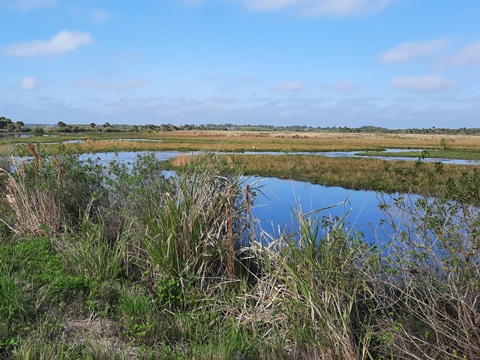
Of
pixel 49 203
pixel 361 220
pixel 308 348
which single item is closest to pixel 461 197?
pixel 308 348

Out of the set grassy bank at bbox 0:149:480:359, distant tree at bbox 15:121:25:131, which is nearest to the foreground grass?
grassy bank at bbox 0:149:480:359

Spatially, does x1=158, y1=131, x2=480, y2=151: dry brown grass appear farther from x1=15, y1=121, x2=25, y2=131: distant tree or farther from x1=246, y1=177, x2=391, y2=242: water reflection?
x1=15, y1=121, x2=25, y2=131: distant tree

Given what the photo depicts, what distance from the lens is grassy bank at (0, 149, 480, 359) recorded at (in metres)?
4.16

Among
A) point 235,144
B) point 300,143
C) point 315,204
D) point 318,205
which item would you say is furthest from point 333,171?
point 300,143

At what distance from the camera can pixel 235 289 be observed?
5.86 metres

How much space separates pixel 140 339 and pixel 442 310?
3.35 metres

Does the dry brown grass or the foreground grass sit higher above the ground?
the dry brown grass

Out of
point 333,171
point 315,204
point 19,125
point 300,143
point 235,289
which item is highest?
point 19,125

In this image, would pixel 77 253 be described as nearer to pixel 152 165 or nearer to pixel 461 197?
pixel 152 165

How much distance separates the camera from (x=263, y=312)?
16.7 feet

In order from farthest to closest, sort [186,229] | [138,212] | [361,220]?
[361,220] < [138,212] < [186,229]

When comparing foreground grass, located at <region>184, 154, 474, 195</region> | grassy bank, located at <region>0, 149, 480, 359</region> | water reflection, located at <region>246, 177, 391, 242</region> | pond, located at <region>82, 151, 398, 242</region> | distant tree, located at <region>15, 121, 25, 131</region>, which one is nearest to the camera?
grassy bank, located at <region>0, 149, 480, 359</region>

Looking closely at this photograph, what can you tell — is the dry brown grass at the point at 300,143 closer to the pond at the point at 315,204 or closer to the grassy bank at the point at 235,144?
the grassy bank at the point at 235,144

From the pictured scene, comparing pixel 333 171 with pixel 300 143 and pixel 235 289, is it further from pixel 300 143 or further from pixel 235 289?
pixel 300 143
